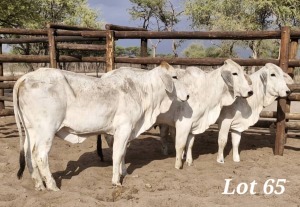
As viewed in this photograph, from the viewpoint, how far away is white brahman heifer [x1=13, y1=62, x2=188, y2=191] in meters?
4.38

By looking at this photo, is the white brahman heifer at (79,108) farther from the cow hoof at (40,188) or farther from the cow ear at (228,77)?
the cow ear at (228,77)

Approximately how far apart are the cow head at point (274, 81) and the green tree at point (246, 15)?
69.3 feet

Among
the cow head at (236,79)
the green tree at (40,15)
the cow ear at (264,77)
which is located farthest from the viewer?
the green tree at (40,15)

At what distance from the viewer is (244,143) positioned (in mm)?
7438

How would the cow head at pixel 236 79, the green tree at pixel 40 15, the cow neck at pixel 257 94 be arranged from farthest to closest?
1. the green tree at pixel 40 15
2. the cow neck at pixel 257 94
3. the cow head at pixel 236 79

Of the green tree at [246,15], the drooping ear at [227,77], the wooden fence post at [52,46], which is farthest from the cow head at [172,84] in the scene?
the green tree at [246,15]

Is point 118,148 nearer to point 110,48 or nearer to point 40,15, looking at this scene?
point 110,48

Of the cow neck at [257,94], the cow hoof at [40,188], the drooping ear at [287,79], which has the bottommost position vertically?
the cow hoof at [40,188]

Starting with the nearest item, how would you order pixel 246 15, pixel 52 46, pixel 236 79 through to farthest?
pixel 236 79 → pixel 52 46 → pixel 246 15

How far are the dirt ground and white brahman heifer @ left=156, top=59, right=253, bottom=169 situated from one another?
0.52 meters

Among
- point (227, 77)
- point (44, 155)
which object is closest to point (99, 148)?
point (44, 155)

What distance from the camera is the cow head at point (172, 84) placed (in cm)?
526

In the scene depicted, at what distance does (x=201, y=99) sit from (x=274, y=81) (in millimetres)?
1177

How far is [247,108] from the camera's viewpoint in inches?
245
